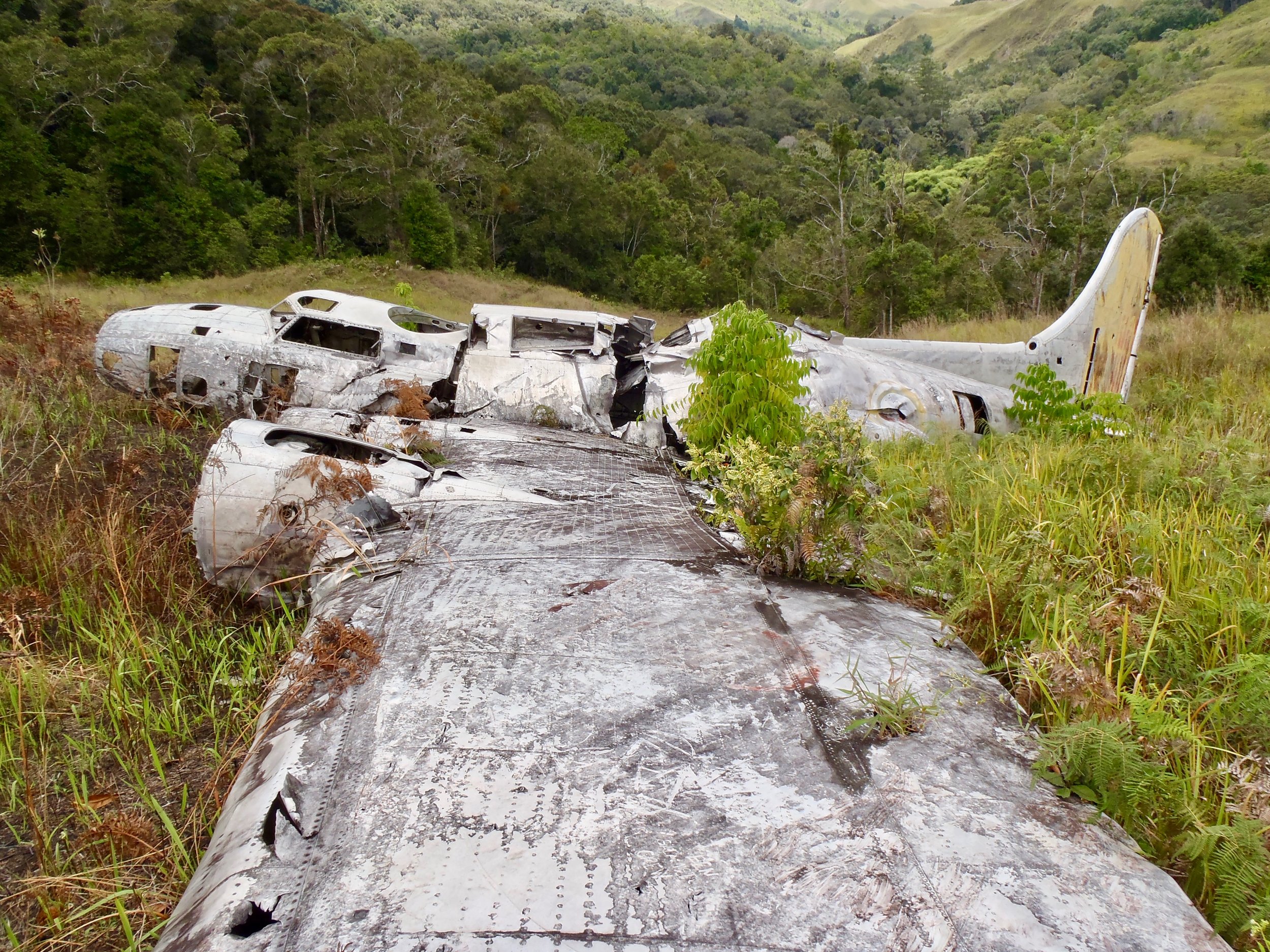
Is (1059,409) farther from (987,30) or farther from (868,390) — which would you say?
(987,30)

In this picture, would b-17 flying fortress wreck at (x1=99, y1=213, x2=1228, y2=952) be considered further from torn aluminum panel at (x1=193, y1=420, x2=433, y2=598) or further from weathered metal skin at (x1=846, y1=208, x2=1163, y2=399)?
weathered metal skin at (x1=846, y1=208, x2=1163, y2=399)

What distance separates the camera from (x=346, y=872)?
198 centimetres

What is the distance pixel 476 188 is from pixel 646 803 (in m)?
44.1

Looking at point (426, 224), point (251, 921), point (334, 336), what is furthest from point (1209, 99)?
point (251, 921)

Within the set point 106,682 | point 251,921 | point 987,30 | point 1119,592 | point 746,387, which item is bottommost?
point 106,682

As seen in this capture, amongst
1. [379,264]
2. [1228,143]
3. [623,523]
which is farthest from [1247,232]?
[623,523]

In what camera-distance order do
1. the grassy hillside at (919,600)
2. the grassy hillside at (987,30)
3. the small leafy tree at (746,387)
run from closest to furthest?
the grassy hillside at (919,600) < the small leafy tree at (746,387) < the grassy hillside at (987,30)

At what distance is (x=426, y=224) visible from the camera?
115ft

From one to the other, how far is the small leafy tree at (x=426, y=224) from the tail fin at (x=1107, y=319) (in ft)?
103

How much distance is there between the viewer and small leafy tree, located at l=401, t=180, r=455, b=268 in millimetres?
34812

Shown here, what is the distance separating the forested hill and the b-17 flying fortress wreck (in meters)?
19.6

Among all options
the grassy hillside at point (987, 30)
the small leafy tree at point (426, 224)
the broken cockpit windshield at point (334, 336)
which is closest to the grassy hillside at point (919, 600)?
the broken cockpit windshield at point (334, 336)

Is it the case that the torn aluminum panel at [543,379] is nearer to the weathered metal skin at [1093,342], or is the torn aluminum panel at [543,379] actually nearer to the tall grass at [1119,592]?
the weathered metal skin at [1093,342]

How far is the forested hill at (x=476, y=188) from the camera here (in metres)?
27.6
